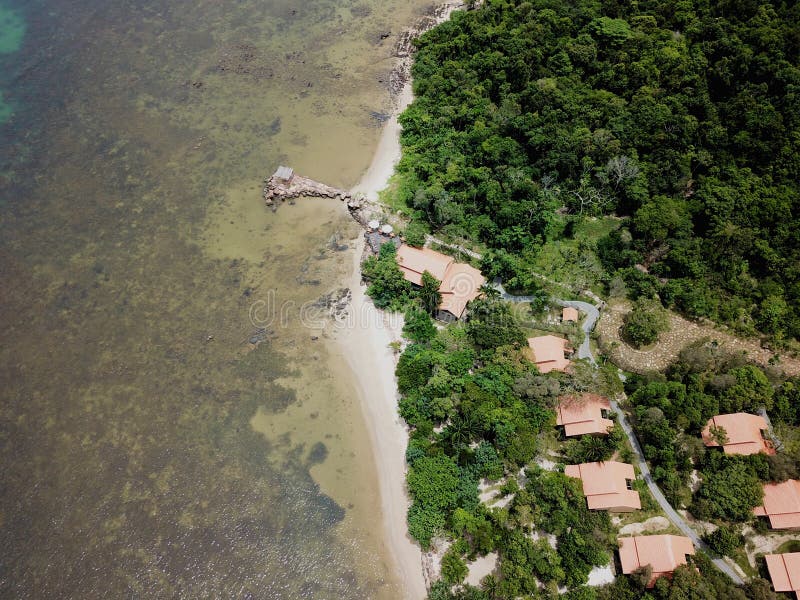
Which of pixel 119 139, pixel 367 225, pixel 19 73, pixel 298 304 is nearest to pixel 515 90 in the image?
pixel 367 225

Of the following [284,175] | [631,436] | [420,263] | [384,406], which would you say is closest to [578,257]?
[420,263]

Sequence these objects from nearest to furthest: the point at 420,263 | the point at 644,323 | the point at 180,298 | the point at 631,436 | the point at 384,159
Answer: the point at 631,436 → the point at 644,323 → the point at 420,263 → the point at 180,298 → the point at 384,159

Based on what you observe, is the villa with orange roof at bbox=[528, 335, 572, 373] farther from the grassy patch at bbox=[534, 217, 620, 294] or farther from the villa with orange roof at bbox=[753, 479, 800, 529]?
the villa with orange roof at bbox=[753, 479, 800, 529]

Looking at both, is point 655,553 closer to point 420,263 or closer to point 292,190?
Result: point 420,263

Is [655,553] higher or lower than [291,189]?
lower

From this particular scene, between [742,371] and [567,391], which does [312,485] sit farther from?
[742,371]

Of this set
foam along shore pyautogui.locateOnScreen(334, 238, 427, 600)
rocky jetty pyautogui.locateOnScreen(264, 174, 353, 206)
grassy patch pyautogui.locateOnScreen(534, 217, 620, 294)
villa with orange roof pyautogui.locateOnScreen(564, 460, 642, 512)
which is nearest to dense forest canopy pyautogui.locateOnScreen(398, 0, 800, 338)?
grassy patch pyautogui.locateOnScreen(534, 217, 620, 294)

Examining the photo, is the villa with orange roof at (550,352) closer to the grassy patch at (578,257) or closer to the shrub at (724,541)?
the grassy patch at (578,257)
